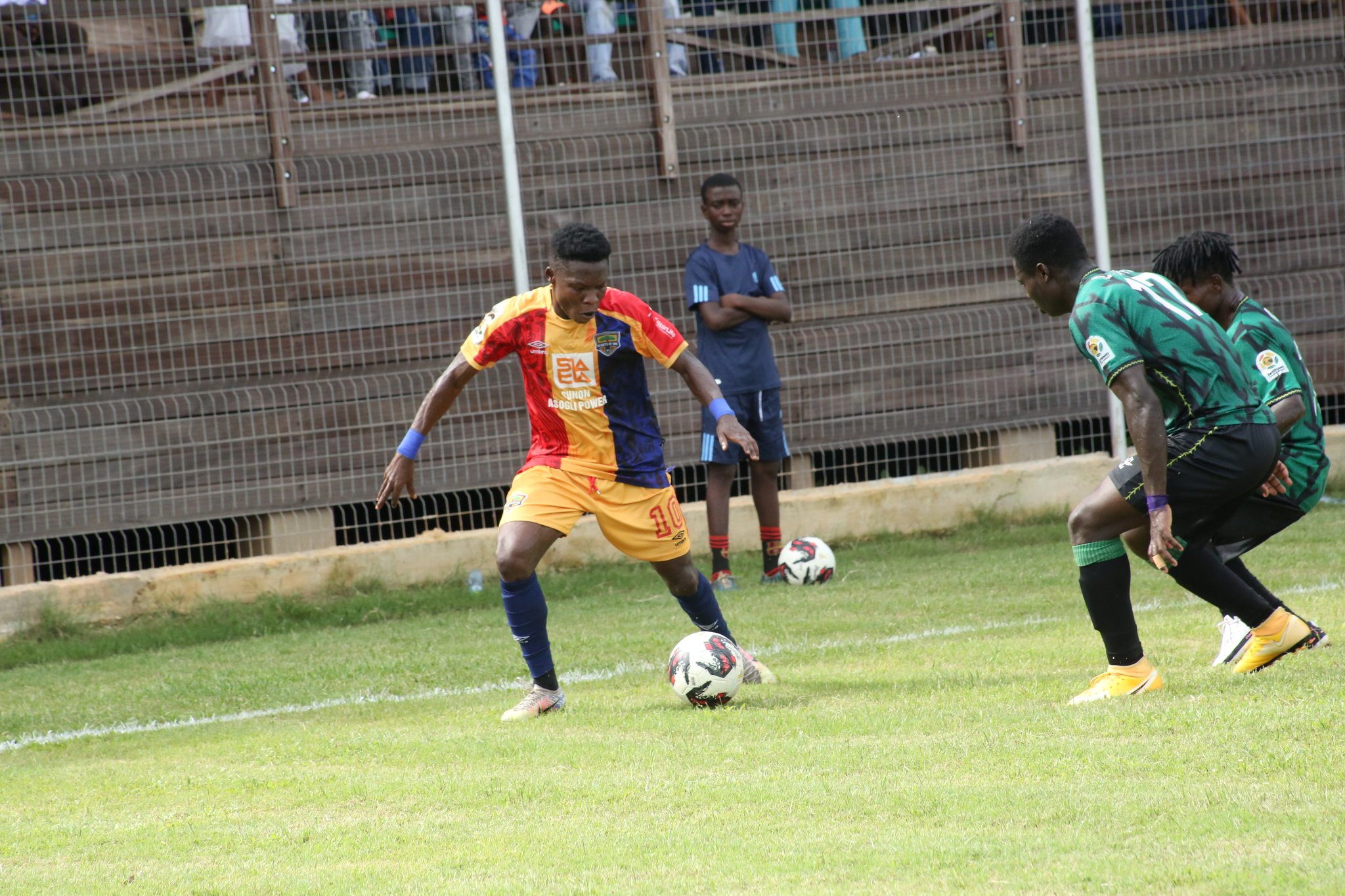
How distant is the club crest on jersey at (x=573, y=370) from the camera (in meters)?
5.92

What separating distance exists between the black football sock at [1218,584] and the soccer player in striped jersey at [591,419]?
1726 millimetres

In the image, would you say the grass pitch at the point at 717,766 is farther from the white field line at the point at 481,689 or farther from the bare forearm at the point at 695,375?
the bare forearm at the point at 695,375

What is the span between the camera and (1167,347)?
4.75 meters

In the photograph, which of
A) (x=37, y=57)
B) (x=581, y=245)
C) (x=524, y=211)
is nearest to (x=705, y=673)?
(x=581, y=245)

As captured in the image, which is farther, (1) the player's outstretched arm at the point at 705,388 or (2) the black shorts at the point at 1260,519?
(2) the black shorts at the point at 1260,519

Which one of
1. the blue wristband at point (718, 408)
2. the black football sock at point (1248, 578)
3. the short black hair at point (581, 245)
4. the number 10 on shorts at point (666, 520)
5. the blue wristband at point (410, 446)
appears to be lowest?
the black football sock at point (1248, 578)

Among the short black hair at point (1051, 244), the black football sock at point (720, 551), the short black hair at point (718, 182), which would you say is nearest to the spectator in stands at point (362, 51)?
the short black hair at point (718, 182)

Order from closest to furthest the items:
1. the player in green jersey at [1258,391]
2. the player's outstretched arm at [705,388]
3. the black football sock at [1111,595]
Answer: the black football sock at [1111,595] → the player's outstretched arm at [705,388] → the player in green jersey at [1258,391]

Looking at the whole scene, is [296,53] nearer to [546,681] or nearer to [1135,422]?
[546,681]

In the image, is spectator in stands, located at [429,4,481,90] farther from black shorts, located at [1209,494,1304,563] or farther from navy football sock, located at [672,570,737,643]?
black shorts, located at [1209,494,1304,563]

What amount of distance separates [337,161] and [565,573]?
3010 millimetres

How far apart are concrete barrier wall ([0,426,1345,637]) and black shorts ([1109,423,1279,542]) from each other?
444 centimetres

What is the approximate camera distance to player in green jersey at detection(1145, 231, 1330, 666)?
5.53m

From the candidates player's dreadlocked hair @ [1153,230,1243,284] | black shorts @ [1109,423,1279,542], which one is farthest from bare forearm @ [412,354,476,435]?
player's dreadlocked hair @ [1153,230,1243,284]
